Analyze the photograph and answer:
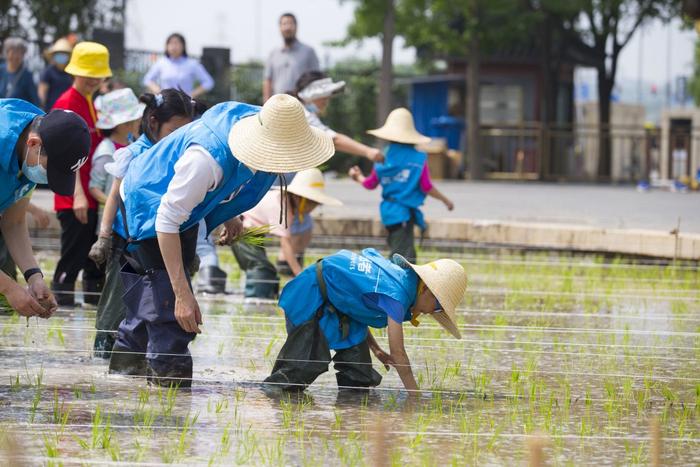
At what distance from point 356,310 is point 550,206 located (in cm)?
1246

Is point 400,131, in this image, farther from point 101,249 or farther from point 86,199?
point 101,249

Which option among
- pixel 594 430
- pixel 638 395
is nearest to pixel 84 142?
pixel 594 430

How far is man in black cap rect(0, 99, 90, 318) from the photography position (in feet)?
16.1

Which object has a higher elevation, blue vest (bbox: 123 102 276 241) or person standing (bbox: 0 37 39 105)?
person standing (bbox: 0 37 39 105)

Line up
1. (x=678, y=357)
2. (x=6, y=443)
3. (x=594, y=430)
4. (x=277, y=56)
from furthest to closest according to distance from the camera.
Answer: (x=277, y=56) → (x=678, y=357) → (x=594, y=430) → (x=6, y=443)

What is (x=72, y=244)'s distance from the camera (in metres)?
8.22

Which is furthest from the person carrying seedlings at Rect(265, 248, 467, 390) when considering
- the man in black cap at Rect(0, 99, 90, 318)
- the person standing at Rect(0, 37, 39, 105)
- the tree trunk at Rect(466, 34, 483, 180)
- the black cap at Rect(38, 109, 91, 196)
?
the tree trunk at Rect(466, 34, 483, 180)

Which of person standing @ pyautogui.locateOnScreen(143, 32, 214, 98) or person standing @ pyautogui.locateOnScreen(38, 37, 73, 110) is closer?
person standing @ pyautogui.locateOnScreen(143, 32, 214, 98)

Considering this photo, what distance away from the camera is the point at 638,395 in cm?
561

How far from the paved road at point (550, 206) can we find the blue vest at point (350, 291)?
23.8 feet

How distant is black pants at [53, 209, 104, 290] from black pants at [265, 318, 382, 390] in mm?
2847

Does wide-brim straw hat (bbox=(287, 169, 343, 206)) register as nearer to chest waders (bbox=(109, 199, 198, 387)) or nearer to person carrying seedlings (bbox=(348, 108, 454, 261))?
person carrying seedlings (bbox=(348, 108, 454, 261))

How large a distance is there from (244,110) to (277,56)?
7488 millimetres

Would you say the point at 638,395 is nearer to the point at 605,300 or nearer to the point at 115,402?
the point at 115,402
